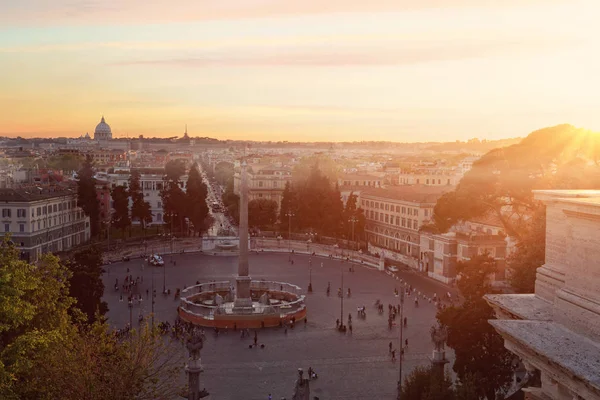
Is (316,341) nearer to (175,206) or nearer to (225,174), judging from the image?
(175,206)

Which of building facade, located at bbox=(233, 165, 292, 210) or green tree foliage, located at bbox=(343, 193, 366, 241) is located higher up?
building facade, located at bbox=(233, 165, 292, 210)

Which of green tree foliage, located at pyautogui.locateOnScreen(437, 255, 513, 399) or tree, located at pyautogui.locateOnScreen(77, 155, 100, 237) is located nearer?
green tree foliage, located at pyautogui.locateOnScreen(437, 255, 513, 399)

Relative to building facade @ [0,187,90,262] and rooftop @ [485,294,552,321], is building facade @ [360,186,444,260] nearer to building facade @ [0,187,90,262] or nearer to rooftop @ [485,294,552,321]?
building facade @ [0,187,90,262]

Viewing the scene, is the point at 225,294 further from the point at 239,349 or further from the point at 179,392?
the point at 179,392

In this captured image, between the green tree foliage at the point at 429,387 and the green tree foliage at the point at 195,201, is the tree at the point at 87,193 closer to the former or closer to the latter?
the green tree foliage at the point at 195,201

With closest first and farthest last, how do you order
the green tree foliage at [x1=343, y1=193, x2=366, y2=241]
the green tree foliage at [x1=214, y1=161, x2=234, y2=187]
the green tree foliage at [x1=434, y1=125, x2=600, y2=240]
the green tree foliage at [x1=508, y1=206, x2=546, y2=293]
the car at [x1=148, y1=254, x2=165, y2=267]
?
the green tree foliage at [x1=508, y1=206, x2=546, y2=293] < the green tree foliage at [x1=434, y1=125, x2=600, y2=240] < the car at [x1=148, y1=254, x2=165, y2=267] < the green tree foliage at [x1=343, y1=193, x2=366, y2=241] < the green tree foliage at [x1=214, y1=161, x2=234, y2=187]

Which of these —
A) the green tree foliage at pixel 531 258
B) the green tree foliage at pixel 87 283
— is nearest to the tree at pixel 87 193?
the green tree foliage at pixel 87 283

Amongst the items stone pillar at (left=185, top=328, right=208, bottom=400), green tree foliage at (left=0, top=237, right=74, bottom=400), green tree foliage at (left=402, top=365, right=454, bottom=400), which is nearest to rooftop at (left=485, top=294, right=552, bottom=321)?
green tree foliage at (left=402, top=365, right=454, bottom=400)
